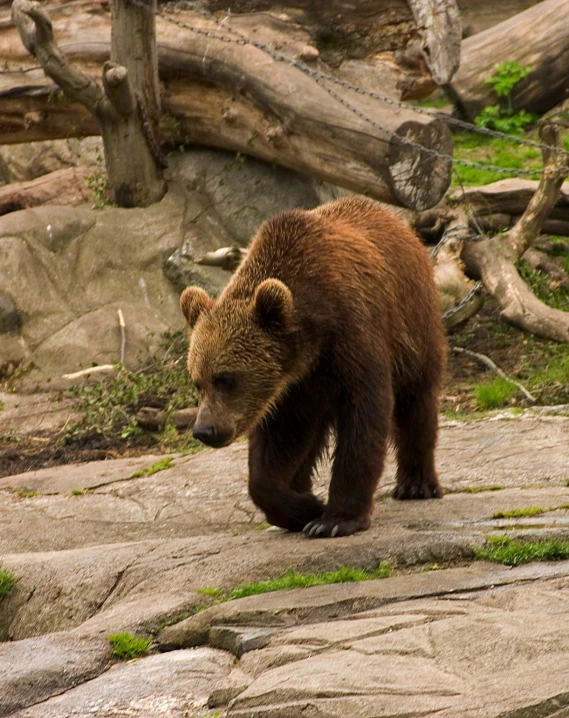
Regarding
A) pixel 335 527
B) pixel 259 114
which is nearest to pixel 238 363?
pixel 335 527

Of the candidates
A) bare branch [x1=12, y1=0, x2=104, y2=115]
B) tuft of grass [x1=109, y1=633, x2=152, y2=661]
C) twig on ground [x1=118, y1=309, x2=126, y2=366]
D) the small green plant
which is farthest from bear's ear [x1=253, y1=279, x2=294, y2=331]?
the small green plant

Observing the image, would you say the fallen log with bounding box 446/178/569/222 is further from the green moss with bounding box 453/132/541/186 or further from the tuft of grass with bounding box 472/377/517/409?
the tuft of grass with bounding box 472/377/517/409

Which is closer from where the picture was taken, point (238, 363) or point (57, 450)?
point (238, 363)

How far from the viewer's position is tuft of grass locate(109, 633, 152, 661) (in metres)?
4.49

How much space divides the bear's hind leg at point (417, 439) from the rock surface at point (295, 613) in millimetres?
212

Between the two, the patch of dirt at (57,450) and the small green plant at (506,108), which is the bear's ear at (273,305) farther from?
the small green plant at (506,108)

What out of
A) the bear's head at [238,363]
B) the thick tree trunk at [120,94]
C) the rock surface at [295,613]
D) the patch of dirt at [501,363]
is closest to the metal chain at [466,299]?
the patch of dirt at [501,363]

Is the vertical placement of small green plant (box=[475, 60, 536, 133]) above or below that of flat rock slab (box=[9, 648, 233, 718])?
above

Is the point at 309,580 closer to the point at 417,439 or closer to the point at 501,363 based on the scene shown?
the point at 417,439

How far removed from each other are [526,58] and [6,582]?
11.2m

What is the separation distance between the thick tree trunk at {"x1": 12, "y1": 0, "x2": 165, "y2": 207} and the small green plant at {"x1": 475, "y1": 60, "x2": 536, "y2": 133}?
5300 millimetres

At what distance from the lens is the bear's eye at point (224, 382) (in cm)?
548

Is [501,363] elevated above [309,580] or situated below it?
below

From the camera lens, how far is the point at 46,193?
41.9 ft
